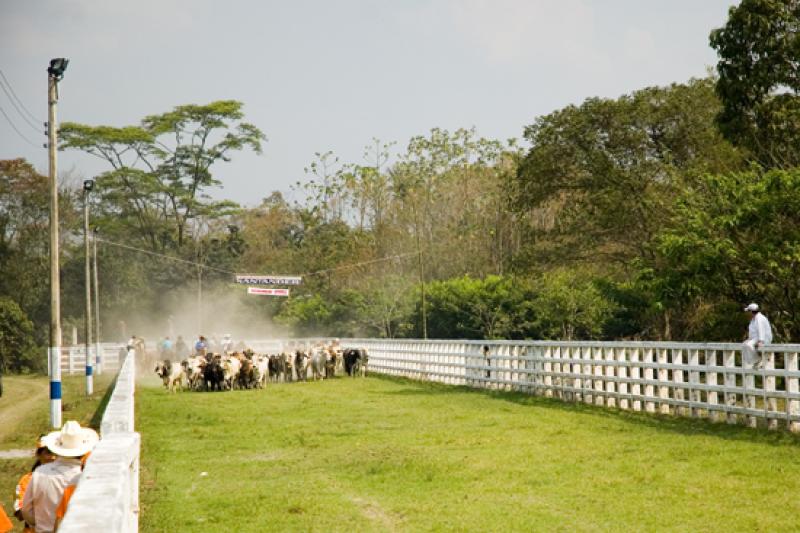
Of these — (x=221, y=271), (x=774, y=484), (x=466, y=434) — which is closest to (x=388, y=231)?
(x=221, y=271)

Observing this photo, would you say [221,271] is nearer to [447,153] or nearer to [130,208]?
[130,208]

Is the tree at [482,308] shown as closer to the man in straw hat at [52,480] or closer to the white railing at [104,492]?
the white railing at [104,492]

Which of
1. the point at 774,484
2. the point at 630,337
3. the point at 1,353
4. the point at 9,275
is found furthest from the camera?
the point at 9,275

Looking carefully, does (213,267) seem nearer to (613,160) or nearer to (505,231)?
(505,231)

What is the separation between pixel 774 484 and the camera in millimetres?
11477

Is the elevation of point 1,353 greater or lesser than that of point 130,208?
lesser

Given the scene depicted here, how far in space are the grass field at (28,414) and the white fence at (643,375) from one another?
945cm

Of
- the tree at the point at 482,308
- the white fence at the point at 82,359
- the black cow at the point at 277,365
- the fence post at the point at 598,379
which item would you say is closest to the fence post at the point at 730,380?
the fence post at the point at 598,379

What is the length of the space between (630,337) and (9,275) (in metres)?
37.3

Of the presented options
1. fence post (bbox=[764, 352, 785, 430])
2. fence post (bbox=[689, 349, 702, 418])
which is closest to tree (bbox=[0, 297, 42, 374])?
fence post (bbox=[689, 349, 702, 418])

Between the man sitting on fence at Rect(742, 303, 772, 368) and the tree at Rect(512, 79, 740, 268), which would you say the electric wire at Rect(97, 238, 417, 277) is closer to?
the tree at Rect(512, 79, 740, 268)

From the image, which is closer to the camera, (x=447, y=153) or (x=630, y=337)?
(x=630, y=337)

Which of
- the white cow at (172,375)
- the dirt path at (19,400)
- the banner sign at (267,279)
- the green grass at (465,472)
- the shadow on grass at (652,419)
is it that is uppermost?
the banner sign at (267,279)

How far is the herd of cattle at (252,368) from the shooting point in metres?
31.7
